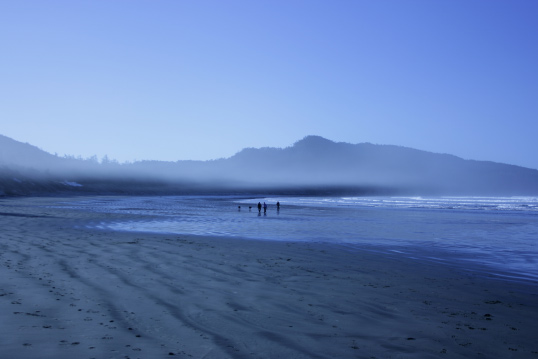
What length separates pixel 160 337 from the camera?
208 inches

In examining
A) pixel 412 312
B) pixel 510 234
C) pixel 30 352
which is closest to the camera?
pixel 30 352

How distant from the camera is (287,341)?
539 centimetres

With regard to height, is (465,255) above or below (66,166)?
below

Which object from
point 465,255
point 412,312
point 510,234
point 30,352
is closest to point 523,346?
point 412,312

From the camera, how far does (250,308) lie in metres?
6.95

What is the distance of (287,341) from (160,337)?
5.34ft

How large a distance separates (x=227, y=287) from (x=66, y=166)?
7357 inches

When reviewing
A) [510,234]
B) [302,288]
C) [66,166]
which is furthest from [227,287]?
[66,166]

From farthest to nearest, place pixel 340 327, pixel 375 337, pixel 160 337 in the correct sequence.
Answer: pixel 340 327, pixel 375 337, pixel 160 337

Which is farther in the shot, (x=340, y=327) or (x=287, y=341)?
(x=340, y=327)

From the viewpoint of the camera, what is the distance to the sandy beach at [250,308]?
512 cm

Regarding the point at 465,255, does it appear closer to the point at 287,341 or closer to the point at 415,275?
the point at 415,275

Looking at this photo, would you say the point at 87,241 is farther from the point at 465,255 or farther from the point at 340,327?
the point at 465,255

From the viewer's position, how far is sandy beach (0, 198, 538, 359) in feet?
16.8
